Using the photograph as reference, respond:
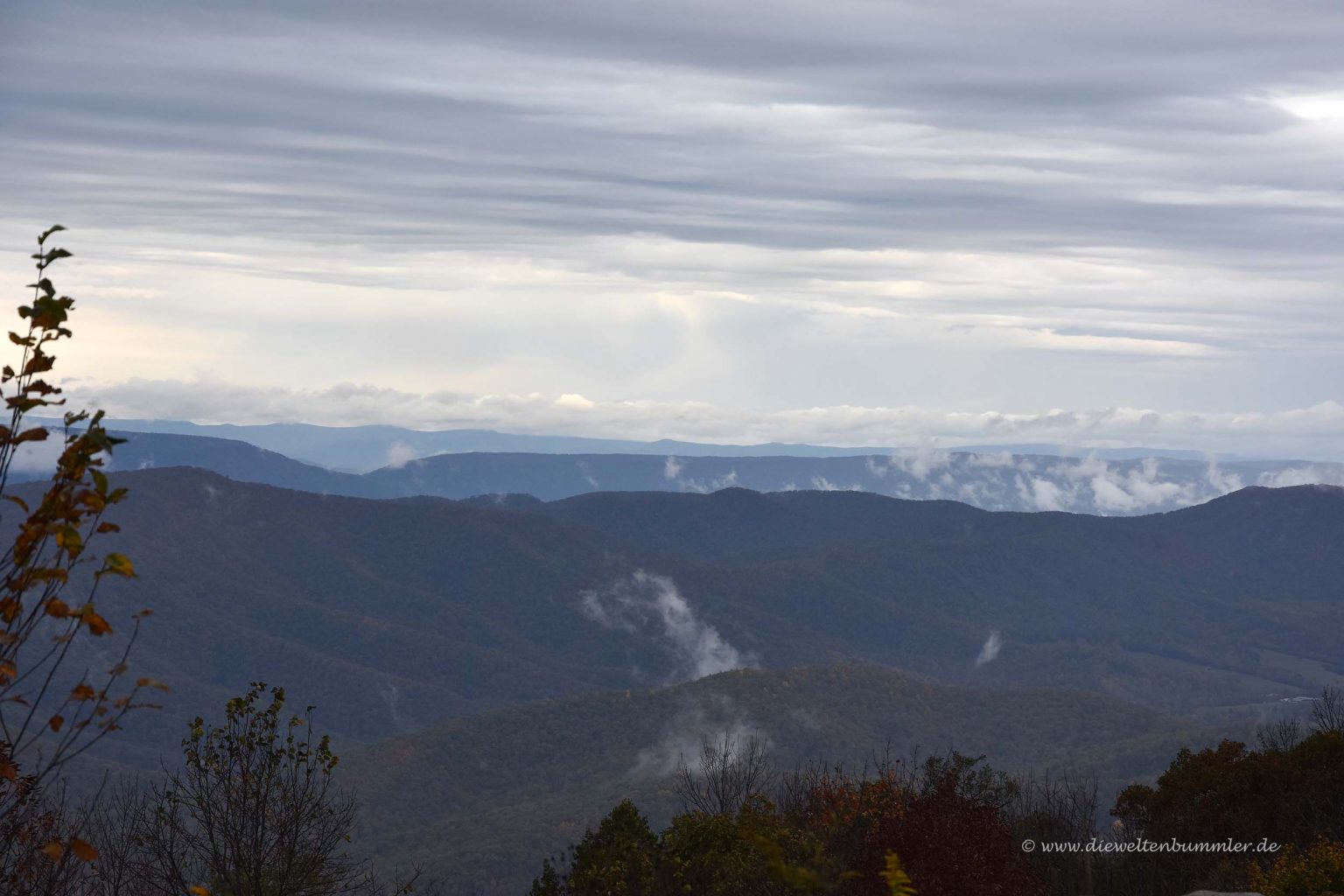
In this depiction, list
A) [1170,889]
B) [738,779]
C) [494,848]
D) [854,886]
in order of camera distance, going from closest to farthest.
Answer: [854,886] < [1170,889] < [738,779] < [494,848]

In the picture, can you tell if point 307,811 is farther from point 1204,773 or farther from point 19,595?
point 1204,773

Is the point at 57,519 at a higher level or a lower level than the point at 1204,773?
higher

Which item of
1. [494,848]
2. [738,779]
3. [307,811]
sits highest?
[307,811]

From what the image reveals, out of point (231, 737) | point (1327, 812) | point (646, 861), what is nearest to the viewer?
point (231, 737)

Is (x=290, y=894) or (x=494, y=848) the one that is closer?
(x=290, y=894)

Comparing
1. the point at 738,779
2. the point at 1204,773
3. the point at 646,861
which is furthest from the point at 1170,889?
the point at 738,779

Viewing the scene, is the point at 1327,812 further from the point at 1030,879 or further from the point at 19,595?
the point at 19,595

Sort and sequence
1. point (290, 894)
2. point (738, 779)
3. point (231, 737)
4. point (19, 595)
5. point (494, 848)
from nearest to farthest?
1. point (19, 595)
2. point (231, 737)
3. point (290, 894)
4. point (738, 779)
5. point (494, 848)

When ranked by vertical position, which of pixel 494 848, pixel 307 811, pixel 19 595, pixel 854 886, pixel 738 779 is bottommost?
pixel 494 848

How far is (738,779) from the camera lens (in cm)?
5728

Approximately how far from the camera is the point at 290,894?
96.4ft

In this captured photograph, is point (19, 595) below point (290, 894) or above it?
above

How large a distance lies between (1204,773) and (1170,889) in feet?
33.1

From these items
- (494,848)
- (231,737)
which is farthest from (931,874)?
(494,848)
